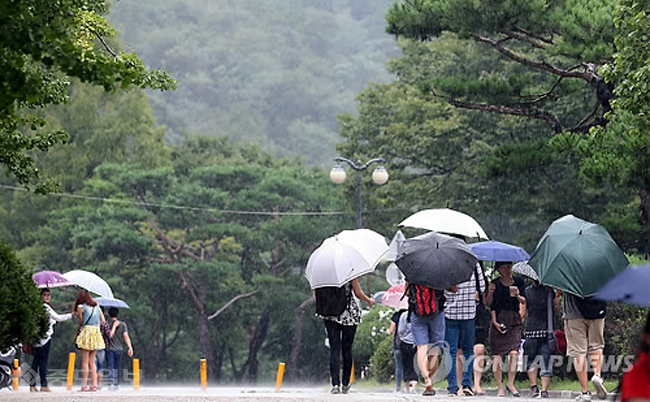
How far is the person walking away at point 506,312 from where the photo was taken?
15.0 m

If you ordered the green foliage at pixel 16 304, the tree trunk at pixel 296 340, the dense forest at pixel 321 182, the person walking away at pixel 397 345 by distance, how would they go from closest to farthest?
the green foliage at pixel 16 304, the person walking away at pixel 397 345, the dense forest at pixel 321 182, the tree trunk at pixel 296 340

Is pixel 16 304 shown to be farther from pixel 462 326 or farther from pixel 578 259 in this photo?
pixel 578 259

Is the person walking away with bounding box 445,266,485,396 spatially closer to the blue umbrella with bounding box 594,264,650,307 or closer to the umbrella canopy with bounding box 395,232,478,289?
the umbrella canopy with bounding box 395,232,478,289

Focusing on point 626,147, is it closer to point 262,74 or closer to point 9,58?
point 9,58

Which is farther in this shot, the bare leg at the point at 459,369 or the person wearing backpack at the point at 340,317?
the bare leg at the point at 459,369

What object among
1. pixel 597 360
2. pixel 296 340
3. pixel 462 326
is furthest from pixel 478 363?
pixel 296 340

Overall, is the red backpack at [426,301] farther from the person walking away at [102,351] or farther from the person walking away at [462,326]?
the person walking away at [102,351]

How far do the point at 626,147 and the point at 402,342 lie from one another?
15.6 ft

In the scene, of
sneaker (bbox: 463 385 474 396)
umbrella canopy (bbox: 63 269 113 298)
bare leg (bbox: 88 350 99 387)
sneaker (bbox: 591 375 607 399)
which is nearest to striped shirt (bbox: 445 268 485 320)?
sneaker (bbox: 463 385 474 396)

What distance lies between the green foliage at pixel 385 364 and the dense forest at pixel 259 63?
62.0 m

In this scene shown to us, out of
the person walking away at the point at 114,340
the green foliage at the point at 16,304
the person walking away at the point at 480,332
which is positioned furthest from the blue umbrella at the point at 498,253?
the person walking away at the point at 114,340

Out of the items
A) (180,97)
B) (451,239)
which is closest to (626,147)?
(451,239)

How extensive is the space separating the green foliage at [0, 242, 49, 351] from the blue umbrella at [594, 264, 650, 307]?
6150mm

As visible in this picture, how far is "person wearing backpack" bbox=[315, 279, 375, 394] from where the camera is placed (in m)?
13.7
